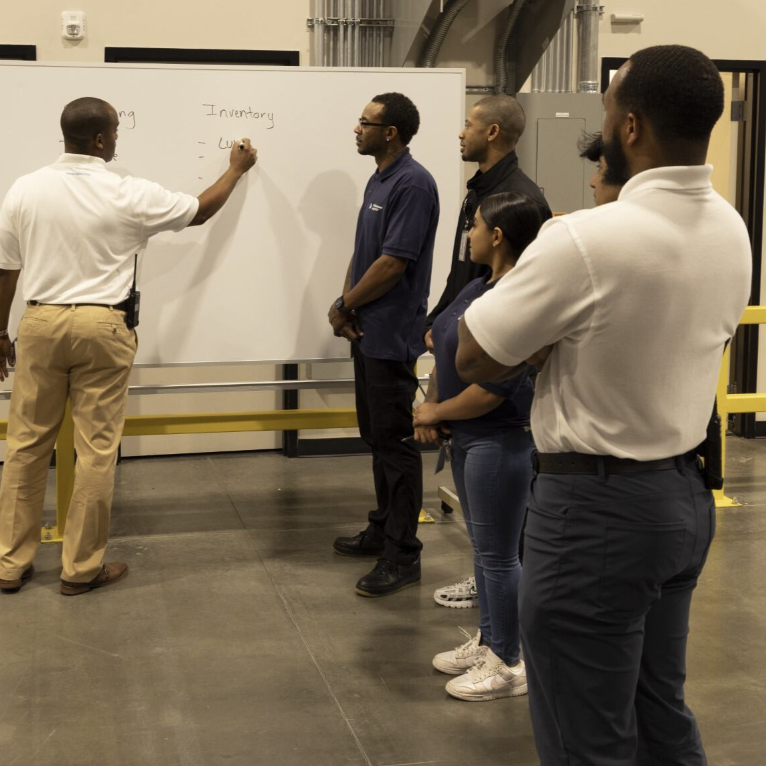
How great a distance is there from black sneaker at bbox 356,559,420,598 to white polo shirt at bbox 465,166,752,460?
7.26ft

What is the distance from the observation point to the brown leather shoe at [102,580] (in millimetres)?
3779

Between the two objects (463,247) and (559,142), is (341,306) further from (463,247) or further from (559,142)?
(559,142)

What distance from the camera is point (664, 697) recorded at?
1.84 meters

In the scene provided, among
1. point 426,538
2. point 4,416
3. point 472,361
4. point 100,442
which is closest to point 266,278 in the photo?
point 100,442

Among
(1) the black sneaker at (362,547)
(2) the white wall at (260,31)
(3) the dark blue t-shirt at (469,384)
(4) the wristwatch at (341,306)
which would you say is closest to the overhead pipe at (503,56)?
(2) the white wall at (260,31)

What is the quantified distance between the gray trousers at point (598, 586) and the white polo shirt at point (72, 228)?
7.98ft

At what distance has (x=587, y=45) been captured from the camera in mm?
5719

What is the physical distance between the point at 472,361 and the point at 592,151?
0.61 m

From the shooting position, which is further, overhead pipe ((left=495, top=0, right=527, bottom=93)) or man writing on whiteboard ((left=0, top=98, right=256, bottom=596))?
overhead pipe ((left=495, top=0, right=527, bottom=93))

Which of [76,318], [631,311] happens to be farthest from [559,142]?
[631,311]

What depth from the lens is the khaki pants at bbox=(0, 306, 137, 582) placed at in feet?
12.1

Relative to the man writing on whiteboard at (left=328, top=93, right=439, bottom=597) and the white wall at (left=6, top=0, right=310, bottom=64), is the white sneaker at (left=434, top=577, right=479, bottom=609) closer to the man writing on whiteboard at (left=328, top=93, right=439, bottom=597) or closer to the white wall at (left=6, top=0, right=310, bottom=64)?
the man writing on whiteboard at (left=328, top=93, right=439, bottom=597)

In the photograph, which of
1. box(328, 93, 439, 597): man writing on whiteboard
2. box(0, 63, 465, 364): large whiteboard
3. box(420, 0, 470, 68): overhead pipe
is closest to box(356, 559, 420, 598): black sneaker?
box(328, 93, 439, 597): man writing on whiteboard

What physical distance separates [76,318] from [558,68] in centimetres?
334
